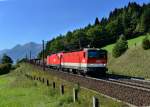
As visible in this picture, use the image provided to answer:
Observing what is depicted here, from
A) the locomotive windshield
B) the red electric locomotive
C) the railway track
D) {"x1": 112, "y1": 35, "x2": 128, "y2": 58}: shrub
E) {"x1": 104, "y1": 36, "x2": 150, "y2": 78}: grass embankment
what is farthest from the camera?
{"x1": 112, "y1": 35, "x2": 128, "y2": 58}: shrub

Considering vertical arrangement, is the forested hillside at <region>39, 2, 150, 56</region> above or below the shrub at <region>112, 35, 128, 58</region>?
above

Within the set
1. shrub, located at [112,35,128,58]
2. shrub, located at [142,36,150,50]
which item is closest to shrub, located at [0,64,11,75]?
shrub, located at [112,35,128,58]

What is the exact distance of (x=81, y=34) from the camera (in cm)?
16825

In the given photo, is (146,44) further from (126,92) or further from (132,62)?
(126,92)

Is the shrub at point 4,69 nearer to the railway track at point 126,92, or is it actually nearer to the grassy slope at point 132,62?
the grassy slope at point 132,62

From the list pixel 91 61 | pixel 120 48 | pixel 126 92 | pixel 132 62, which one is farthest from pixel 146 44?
pixel 126 92

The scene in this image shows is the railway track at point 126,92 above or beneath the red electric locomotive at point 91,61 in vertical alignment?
beneath

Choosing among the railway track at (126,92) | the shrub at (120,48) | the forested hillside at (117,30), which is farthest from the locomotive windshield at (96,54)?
the forested hillside at (117,30)

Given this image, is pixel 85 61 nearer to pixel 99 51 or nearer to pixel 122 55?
pixel 99 51

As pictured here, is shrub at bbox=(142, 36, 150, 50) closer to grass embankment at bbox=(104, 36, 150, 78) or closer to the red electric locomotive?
grass embankment at bbox=(104, 36, 150, 78)

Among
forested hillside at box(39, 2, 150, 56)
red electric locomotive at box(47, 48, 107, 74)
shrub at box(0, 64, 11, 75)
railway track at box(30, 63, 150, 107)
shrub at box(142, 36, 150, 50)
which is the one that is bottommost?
railway track at box(30, 63, 150, 107)

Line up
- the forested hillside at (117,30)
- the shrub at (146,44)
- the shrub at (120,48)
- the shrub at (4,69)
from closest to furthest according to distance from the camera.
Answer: the shrub at (146,44) → the shrub at (120,48) → the shrub at (4,69) → the forested hillside at (117,30)

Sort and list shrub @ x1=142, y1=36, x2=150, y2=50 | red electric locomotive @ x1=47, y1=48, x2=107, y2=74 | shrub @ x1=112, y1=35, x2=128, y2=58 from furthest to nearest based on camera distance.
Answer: shrub @ x1=112, y1=35, x2=128, y2=58, shrub @ x1=142, y1=36, x2=150, y2=50, red electric locomotive @ x1=47, y1=48, x2=107, y2=74

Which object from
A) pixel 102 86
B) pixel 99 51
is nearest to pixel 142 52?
pixel 99 51
